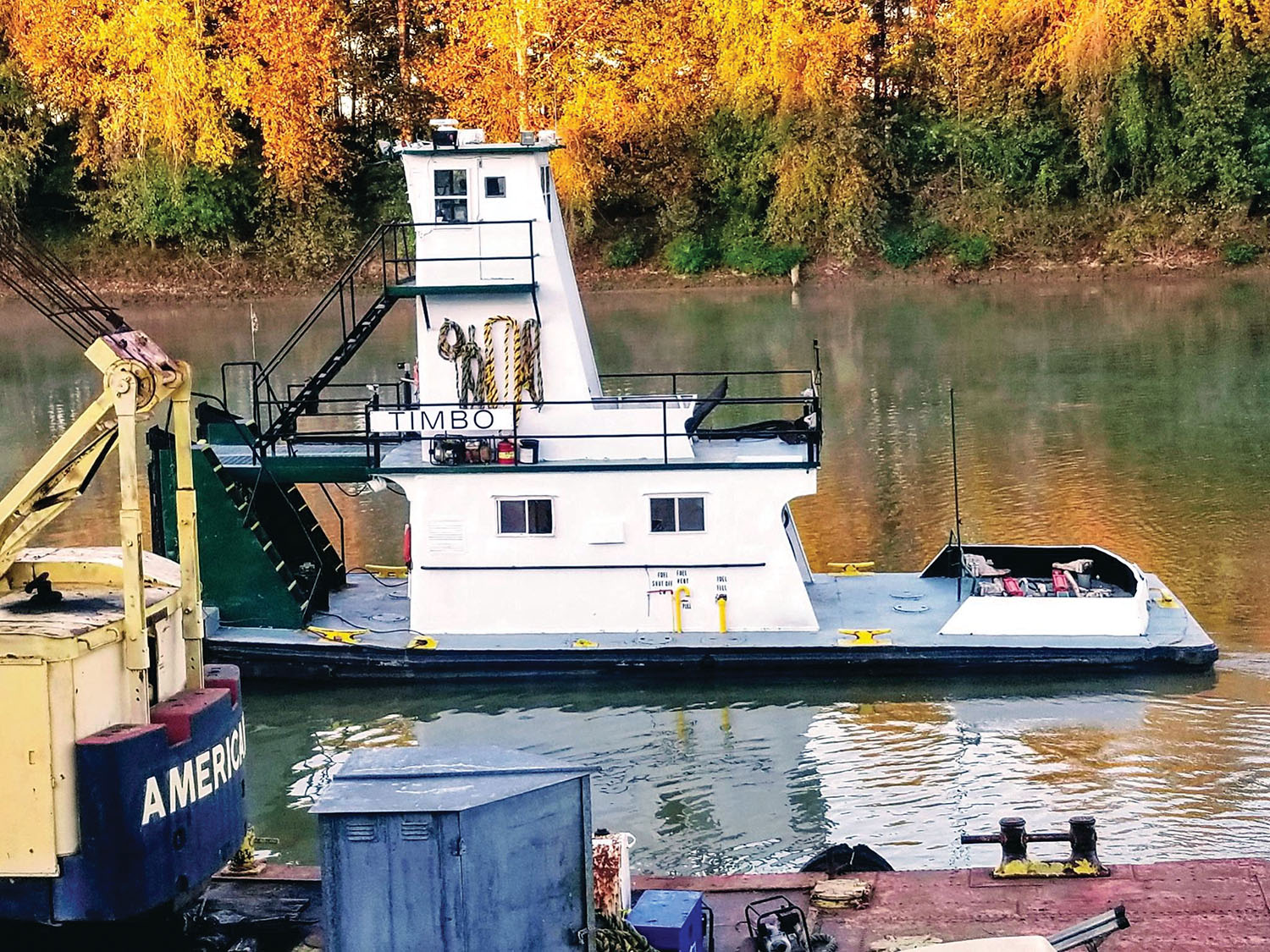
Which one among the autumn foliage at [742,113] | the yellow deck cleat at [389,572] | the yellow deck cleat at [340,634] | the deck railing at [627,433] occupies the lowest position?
the yellow deck cleat at [340,634]

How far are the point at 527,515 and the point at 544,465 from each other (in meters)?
0.54

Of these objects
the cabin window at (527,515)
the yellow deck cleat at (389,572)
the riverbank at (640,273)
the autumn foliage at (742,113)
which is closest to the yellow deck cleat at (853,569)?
the cabin window at (527,515)

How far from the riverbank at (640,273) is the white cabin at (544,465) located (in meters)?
32.2

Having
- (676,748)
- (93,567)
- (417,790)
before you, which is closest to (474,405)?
(676,748)

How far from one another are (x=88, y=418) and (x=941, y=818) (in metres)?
7.43

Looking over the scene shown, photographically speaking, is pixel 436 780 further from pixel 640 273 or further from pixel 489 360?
pixel 640 273

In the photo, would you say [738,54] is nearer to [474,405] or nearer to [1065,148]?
[1065,148]

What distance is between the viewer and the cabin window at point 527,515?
1828 centimetres

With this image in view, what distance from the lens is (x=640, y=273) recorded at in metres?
53.1

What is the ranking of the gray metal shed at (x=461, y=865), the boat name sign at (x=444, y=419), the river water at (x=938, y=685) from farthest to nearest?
the boat name sign at (x=444, y=419) < the river water at (x=938, y=685) < the gray metal shed at (x=461, y=865)

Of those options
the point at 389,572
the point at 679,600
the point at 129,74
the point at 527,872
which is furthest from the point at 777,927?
the point at 129,74

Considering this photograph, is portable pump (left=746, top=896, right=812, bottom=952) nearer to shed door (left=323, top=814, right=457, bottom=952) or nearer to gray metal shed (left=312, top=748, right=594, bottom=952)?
gray metal shed (left=312, top=748, right=594, bottom=952)

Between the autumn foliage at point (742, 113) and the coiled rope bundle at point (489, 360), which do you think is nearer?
the coiled rope bundle at point (489, 360)

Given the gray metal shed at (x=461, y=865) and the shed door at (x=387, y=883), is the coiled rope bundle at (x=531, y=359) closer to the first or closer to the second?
the gray metal shed at (x=461, y=865)
